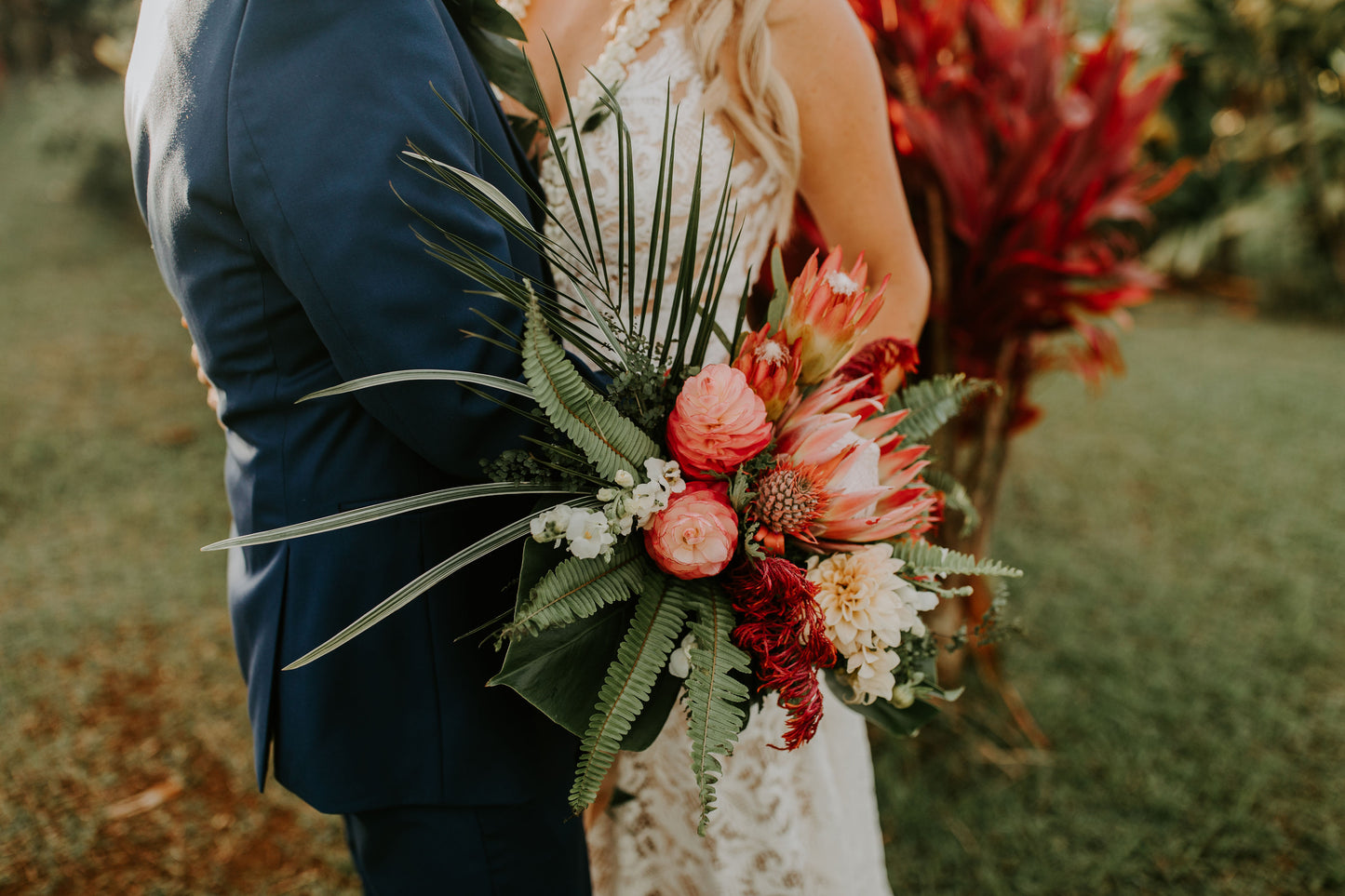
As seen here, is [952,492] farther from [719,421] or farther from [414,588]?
[414,588]

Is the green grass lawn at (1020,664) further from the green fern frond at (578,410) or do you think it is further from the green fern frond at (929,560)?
the green fern frond at (578,410)

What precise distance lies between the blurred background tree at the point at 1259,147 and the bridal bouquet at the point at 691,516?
28.1 feet

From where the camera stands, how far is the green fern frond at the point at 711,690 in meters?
0.91

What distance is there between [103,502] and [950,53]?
4273 mm

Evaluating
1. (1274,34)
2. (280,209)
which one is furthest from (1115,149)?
(1274,34)

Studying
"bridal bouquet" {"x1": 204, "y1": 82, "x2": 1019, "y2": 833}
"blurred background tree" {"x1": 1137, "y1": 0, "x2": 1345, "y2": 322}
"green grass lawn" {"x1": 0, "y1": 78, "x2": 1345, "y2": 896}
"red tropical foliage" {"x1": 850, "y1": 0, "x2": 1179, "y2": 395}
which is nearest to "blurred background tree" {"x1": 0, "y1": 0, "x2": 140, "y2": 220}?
"green grass lawn" {"x1": 0, "y1": 78, "x2": 1345, "y2": 896}

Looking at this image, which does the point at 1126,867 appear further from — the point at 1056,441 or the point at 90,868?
the point at 1056,441

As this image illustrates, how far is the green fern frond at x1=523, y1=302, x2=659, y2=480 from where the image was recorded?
3.03 ft

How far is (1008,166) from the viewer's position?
2.18 m

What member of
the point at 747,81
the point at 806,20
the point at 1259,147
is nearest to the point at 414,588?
the point at 747,81

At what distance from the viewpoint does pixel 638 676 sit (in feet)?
3.14

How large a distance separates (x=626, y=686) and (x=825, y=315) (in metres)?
0.50

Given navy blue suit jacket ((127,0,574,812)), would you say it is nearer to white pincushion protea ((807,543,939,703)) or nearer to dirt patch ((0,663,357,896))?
white pincushion protea ((807,543,939,703))

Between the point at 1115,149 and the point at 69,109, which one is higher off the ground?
the point at 69,109
